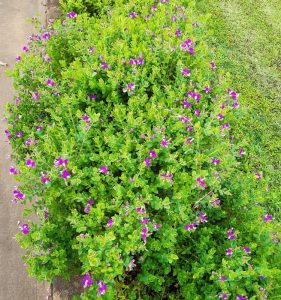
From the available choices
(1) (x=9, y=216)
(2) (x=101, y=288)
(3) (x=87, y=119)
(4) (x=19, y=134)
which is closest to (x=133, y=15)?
(3) (x=87, y=119)

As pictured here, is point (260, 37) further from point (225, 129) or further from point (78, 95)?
point (78, 95)

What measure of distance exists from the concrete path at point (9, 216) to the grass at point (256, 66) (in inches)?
103

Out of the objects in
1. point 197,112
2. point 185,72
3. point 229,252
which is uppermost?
point 185,72

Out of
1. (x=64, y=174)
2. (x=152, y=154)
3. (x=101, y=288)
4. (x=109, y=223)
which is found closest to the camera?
(x=101, y=288)

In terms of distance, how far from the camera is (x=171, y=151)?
299 cm

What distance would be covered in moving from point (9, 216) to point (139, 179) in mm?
1657

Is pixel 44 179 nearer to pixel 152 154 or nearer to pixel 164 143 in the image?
pixel 152 154

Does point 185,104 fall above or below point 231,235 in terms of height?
above

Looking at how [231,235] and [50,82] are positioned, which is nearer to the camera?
[231,235]

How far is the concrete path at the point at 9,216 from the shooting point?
315 cm

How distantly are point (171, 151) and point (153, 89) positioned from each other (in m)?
0.59

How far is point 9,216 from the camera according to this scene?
3553 mm

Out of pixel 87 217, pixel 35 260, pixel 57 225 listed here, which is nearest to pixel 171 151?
pixel 87 217

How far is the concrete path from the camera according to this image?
3148 mm
